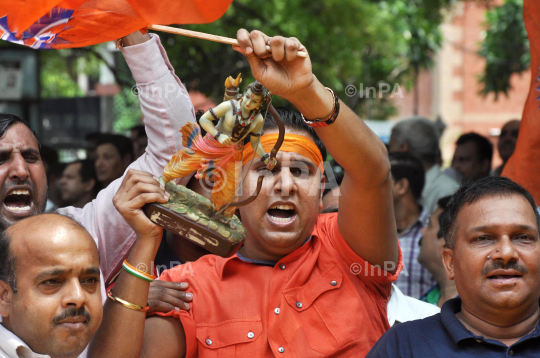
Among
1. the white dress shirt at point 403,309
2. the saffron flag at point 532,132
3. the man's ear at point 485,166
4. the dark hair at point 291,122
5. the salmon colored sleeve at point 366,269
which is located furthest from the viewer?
the man's ear at point 485,166

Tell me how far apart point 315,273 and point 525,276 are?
0.74 metres

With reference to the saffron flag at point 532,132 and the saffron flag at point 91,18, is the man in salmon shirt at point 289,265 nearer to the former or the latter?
the saffron flag at point 91,18

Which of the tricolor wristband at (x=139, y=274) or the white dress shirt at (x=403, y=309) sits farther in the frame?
the white dress shirt at (x=403, y=309)

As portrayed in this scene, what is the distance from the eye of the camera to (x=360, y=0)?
8.42m

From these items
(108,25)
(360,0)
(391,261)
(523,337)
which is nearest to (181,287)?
(391,261)

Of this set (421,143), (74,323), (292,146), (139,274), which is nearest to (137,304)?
(139,274)

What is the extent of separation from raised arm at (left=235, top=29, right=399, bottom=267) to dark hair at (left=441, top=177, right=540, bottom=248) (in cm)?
24

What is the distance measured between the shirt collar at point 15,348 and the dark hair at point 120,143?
12.9 feet

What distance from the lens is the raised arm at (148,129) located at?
2.57 m

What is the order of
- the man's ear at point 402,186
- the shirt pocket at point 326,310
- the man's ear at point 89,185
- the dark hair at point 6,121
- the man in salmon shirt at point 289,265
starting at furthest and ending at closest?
the man's ear at point 89,185, the man's ear at point 402,186, the dark hair at point 6,121, the shirt pocket at point 326,310, the man in salmon shirt at point 289,265

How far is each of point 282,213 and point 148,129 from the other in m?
0.75

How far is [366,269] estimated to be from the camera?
227 cm

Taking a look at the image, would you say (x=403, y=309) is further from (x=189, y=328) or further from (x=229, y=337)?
(x=189, y=328)

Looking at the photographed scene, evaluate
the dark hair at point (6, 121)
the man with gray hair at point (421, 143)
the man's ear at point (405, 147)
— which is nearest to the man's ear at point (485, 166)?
the man with gray hair at point (421, 143)
